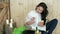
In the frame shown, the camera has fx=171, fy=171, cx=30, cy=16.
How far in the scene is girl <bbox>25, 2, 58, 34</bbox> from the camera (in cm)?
262

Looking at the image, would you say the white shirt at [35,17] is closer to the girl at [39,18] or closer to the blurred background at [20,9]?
the girl at [39,18]

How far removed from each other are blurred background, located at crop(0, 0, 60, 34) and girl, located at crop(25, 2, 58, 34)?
22 cm

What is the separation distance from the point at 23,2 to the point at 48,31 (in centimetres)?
74

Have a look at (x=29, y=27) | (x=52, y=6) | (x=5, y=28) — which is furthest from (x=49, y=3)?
(x=5, y=28)

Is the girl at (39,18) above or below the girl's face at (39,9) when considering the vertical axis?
below

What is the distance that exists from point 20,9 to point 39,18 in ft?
1.57

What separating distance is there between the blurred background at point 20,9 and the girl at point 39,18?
218mm

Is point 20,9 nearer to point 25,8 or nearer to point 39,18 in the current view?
point 25,8

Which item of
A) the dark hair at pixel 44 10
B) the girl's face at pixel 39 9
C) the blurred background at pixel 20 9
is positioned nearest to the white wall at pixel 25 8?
the blurred background at pixel 20 9

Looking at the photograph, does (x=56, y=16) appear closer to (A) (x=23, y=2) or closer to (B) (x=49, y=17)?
(B) (x=49, y=17)

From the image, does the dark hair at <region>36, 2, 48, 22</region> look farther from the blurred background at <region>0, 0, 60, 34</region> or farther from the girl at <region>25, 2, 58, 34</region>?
the blurred background at <region>0, 0, 60, 34</region>

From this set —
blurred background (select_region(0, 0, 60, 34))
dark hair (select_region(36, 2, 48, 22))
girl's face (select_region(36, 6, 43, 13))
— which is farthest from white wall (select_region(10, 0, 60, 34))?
girl's face (select_region(36, 6, 43, 13))

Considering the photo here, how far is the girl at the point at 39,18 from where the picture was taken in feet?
8.60

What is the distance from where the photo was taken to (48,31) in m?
2.64
